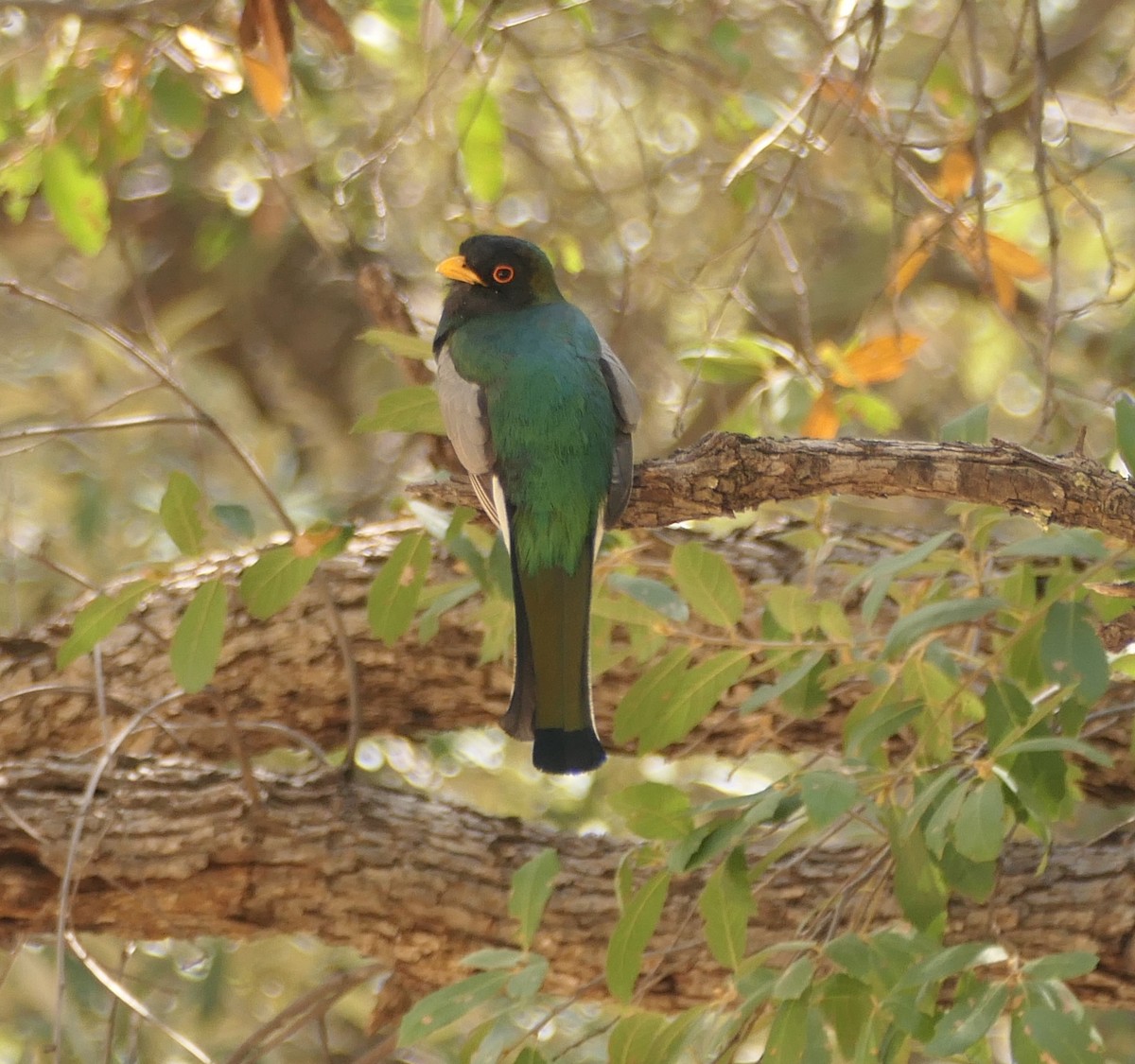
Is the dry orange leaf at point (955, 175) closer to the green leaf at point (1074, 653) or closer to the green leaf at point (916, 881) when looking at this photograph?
the green leaf at point (1074, 653)

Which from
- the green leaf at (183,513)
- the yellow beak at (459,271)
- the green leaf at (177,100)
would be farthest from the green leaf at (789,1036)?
the green leaf at (177,100)

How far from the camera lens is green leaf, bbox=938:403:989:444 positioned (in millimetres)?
2922

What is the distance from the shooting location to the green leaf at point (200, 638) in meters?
3.02

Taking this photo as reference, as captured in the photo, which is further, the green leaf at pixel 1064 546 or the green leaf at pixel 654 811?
the green leaf at pixel 654 811

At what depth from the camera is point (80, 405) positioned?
554cm

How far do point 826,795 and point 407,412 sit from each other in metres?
1.18

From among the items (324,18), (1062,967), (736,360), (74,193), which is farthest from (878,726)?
(74,193)

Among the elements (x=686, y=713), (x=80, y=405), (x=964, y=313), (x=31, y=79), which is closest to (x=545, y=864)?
(x=686, y=713)

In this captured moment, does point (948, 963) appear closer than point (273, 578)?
Yes

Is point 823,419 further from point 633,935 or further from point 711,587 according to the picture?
point 633,935

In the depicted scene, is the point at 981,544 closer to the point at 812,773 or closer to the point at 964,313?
the point at 812,773

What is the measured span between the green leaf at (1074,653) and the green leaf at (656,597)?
0.69 meters

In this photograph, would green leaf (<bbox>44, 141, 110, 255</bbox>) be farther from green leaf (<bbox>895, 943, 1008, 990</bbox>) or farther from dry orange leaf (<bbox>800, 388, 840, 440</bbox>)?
green leaf (<bbox>895, 943, 1008, 990</bbox>)

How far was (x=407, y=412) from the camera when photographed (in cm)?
308
